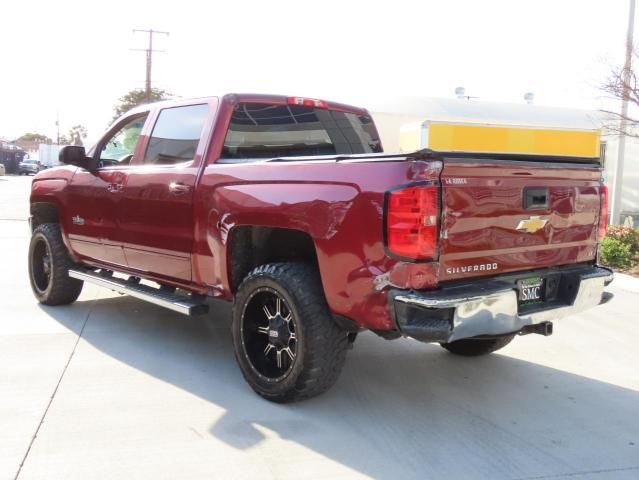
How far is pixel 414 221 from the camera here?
10.7ft

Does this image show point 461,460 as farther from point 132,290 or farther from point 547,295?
point 132,290

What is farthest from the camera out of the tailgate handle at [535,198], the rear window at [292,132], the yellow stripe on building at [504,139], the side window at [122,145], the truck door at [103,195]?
the side window at [122,145]

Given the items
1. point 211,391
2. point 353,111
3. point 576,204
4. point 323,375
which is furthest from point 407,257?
point 353,111

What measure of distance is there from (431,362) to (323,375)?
1.52 meters

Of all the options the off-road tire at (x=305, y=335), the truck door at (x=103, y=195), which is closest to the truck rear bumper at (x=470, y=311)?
the off-road tire at (x=305, y=335)

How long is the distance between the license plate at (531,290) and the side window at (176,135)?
2.57 metres

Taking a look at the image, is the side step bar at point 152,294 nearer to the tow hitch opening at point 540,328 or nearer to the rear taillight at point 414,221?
the rear taillight at point 414,221

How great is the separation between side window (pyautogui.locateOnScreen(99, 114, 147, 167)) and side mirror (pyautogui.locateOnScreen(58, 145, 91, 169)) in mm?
150

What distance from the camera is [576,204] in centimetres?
407

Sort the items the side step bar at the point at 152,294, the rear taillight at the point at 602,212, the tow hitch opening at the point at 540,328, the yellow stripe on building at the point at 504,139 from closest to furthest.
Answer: the yellow stripe on building at the point at 504,139, the tow hitch opening at the point at 540,328, the rear taillight at the point at 602,212, the side step bar at the point at 152,294

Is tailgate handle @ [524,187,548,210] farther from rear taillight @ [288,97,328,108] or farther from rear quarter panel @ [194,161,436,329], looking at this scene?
rear taillight @ [288,97,328,108]

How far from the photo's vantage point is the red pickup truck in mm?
3326

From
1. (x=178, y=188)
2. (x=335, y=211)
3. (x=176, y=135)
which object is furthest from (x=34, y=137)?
(x=335, y=211)

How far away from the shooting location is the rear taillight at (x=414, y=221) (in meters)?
3.25
